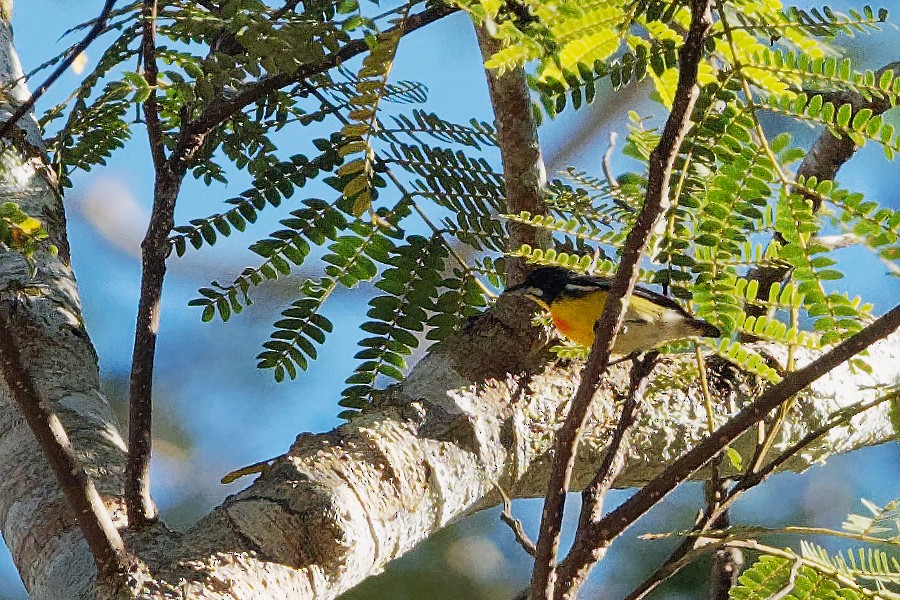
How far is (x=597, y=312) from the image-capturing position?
3.23 ft

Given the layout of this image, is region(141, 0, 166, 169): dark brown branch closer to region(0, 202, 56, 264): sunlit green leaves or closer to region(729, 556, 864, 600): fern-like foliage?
region(0, 202, 56, 264): sunlit green leaves

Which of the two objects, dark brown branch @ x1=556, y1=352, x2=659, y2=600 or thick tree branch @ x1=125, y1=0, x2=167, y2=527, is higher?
thick tree branch @ x1=125, y1=0, x2=167, y2=527

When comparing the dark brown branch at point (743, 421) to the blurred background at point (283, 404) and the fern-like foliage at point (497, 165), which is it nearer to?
the fern-like foliage at point (497, 165)

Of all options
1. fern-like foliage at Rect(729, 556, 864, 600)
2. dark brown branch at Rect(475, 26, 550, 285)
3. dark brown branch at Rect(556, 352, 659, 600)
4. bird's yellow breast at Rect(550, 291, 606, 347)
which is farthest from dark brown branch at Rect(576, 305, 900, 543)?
dark brown branch at Rect(475, 26, 550, 285)

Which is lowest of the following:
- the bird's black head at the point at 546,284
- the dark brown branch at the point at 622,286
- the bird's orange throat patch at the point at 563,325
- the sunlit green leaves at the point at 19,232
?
the dark brown branch at the point at 622,286

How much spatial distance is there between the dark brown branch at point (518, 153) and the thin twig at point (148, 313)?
36cm

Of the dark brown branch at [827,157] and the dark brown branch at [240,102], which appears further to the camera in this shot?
the dark brown branch at [827,157]

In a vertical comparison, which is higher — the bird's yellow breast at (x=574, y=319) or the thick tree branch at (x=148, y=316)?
the thick tree branch at (x=148, y=316)

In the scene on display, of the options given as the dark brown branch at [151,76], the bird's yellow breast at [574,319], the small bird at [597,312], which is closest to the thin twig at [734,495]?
the small bird at [597,312]

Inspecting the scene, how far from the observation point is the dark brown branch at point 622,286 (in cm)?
52

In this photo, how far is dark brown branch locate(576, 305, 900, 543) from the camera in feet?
1.82

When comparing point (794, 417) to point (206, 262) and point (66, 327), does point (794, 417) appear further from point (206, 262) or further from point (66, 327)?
point (206, 262)

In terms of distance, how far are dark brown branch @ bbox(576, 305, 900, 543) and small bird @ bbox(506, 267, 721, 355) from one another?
0.21 metres

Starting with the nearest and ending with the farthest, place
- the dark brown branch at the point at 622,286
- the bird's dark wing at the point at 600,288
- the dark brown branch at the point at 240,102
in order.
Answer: the dark brown branch at the point at 622,286 < the bird's dark wing at the point at 600,288 < the dark brown branch at the point at 240,102
